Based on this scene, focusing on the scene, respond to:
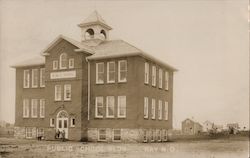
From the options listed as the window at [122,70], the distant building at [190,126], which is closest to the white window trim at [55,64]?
the window at [122,70]

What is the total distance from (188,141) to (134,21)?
3.72 ft

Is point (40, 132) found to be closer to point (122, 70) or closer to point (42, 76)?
point (42, 76)

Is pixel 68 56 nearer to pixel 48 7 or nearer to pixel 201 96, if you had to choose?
pixel 48 7

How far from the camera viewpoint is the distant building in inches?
158

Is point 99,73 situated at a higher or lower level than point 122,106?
higher

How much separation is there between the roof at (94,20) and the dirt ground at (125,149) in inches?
40.7

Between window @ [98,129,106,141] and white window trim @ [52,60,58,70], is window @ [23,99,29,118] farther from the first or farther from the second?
window @ [98,129,106,141]

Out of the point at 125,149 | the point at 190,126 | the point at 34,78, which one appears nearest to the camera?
the point at 125,149

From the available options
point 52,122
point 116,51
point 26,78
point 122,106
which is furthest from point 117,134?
point 26,78

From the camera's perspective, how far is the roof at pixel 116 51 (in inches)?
158

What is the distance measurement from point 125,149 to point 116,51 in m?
0.85

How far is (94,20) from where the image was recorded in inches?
161

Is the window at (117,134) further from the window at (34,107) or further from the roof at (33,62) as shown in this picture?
the roof at (33,62)

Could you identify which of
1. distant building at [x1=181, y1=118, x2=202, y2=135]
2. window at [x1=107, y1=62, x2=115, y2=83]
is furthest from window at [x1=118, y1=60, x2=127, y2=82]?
distant building at [x1=181, y1=118, x2=202, y2=135]
